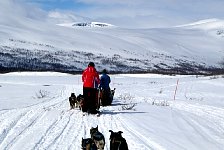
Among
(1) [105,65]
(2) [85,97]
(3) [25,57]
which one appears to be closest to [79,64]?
(1) [105,65]

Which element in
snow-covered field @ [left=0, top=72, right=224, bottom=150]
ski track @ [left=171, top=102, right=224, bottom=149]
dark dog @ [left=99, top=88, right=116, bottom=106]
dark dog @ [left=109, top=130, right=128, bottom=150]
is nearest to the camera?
dark dog @ [left=109, top=130, right=128, bottom=150]

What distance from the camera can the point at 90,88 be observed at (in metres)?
15.8

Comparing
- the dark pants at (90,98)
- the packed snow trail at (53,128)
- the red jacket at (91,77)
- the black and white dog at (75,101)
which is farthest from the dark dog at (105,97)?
the red jacket at (91,77)

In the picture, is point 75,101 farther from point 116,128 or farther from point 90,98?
point 116,128

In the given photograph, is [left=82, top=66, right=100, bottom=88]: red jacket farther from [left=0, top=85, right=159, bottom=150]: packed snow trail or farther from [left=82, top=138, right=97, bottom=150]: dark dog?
[left=82, top=138, right=97, bottom=150]: dark dog

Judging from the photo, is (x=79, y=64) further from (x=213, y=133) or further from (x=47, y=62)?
(x=213, y=133)

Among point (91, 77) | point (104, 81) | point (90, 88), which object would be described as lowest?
point (90, 88)

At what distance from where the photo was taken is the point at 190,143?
34.5 ft

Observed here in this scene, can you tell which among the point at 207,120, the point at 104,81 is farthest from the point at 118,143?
the point at 104,81

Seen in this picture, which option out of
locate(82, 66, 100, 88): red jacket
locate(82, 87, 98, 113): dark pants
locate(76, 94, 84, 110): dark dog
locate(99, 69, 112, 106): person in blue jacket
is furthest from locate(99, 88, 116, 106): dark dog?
locate(82, 66, 100, 88): red jacket

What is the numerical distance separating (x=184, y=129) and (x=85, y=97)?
4343 mm

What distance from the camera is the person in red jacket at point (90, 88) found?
1561 centimetres

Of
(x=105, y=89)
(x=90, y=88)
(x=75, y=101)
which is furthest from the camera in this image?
(x=105, y=89)

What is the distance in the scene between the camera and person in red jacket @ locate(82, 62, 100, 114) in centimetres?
1561
